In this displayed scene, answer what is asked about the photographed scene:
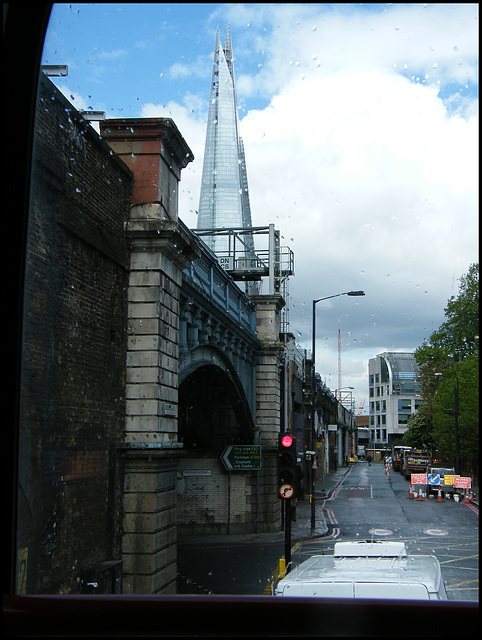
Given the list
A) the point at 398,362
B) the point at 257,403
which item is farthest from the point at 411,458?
the point at 257,403

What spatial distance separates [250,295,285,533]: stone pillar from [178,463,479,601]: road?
7.09 ft

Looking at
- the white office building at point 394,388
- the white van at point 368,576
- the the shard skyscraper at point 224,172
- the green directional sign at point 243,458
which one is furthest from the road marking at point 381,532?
the the shard skyscraper at point 224,172

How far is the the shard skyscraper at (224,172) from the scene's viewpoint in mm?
72062

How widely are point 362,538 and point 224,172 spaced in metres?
58.6

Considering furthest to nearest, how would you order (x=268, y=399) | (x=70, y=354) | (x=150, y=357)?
(x=268, y=399) < (x=150, y=357) < (x=70, y=354)

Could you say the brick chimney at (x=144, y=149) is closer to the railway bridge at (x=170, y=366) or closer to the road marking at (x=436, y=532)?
the railway bridge at (x=170, y=366)

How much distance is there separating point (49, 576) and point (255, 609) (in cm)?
840

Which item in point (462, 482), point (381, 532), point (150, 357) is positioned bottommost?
point (381, 532)

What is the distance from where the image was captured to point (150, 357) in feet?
42.1

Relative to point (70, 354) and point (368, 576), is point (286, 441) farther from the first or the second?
point (368, 576)

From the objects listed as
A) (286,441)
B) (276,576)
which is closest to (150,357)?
(286,441)

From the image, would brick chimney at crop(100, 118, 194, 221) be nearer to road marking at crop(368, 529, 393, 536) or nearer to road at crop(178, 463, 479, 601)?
road at crop(178, 463, 479, 601)

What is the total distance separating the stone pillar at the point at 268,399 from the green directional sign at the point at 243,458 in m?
1.98

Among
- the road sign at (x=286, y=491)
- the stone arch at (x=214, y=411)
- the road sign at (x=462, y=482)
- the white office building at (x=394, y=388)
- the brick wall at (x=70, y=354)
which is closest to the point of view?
the brick wall at (x=70, y=354)
